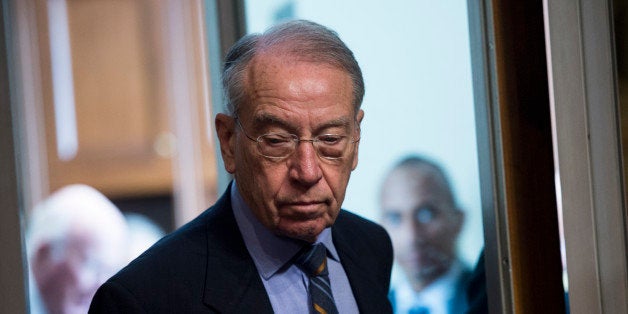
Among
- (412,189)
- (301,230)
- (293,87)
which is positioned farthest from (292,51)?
(412,189)

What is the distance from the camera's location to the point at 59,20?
570 cm

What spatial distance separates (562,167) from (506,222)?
198 millimetres

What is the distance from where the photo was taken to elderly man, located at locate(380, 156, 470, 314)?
2.43 metres

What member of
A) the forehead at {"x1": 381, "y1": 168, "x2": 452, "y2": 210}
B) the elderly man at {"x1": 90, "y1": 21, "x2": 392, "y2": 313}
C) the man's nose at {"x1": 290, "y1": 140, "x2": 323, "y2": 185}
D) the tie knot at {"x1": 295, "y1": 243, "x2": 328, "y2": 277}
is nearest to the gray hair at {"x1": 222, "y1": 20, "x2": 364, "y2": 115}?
the elderly man at {"x1": 90, "y1": 21, "x2": 392, "y2": 313}

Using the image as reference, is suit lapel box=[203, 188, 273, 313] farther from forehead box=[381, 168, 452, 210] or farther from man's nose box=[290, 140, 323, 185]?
forehead box=[381, 168, 452, 210]

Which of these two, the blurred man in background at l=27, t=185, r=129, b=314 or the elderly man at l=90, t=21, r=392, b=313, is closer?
the elderly man at l=90, t=21, r=392, b=313

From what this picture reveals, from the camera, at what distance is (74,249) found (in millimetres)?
2998

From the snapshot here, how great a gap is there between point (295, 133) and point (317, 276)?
30 cm

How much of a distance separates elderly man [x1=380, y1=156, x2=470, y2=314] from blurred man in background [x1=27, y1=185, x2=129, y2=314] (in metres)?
1.12

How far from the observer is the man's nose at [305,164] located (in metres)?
1.41

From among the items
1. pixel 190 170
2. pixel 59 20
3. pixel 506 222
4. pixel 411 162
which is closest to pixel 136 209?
pixel 190 170

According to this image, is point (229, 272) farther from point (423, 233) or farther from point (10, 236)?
point (423, 233)

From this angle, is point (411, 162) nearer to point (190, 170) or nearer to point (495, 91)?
point (495, 91)

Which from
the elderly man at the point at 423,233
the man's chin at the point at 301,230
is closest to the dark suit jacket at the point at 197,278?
the man's chin at the point at 301,230
